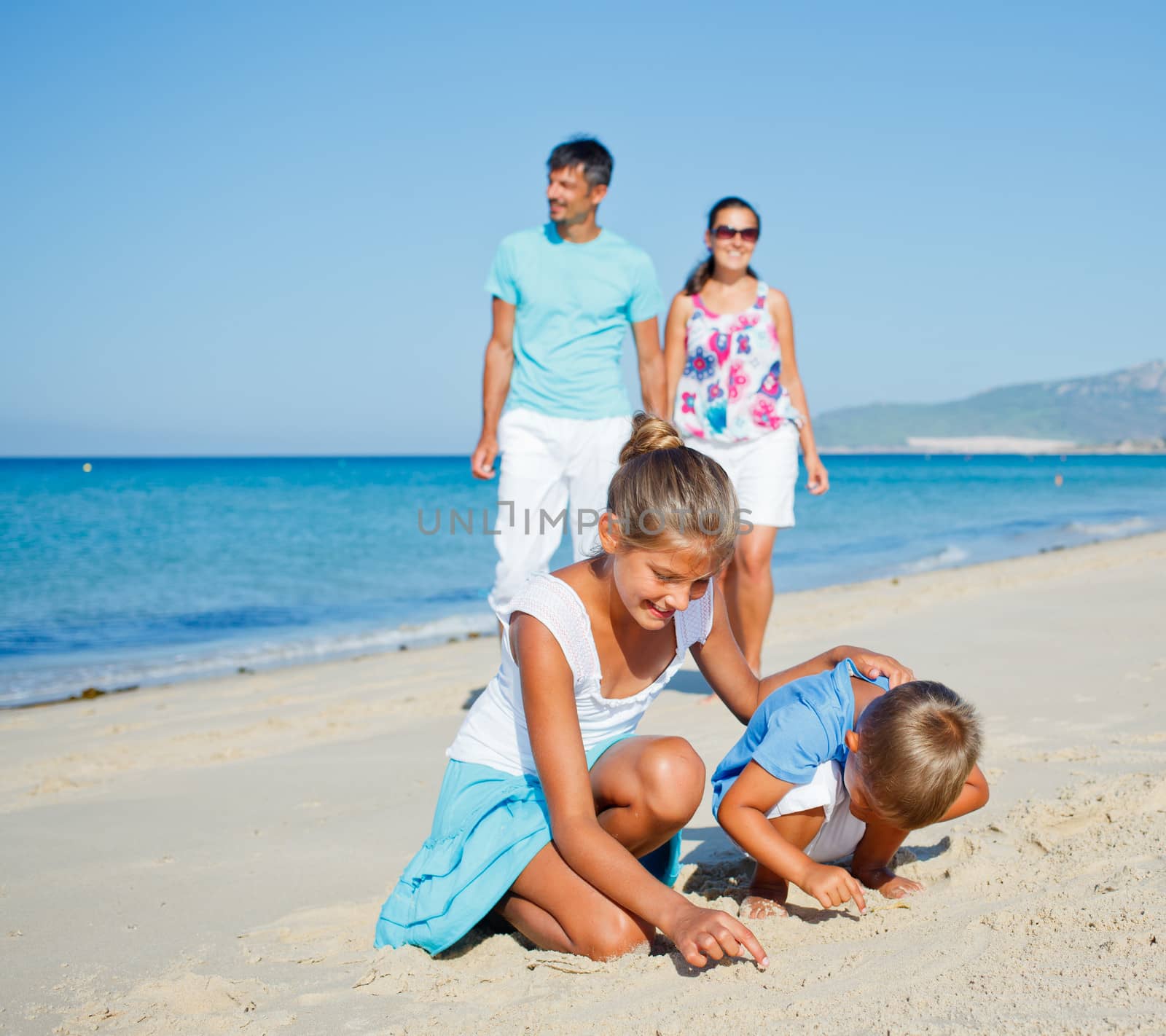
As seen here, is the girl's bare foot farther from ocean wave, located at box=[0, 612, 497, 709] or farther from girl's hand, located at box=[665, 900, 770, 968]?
ocean wave, located at box=[0, 612, 497, 709]

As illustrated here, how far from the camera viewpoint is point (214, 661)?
7793mm

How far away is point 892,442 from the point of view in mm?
180125

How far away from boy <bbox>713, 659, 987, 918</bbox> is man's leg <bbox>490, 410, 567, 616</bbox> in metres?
1.83

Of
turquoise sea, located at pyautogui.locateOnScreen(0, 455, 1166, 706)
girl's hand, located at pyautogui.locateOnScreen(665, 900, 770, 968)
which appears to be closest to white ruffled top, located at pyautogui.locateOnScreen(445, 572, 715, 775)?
girl's hand, located at pyautogui.locateOnScreen(665, 900, 770, 968)

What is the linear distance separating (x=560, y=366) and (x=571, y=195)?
0.72 meters

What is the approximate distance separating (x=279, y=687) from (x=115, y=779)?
202cm

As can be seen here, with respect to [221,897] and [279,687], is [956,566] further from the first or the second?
[221,897]

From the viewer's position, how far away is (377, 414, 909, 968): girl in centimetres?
214

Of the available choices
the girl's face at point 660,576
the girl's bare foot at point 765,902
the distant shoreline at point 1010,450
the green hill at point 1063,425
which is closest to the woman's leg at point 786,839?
the girl's bare foot at point 765,902

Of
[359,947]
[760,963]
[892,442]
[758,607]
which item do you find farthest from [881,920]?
[892,442]

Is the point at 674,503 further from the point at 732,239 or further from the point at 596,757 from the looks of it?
the point at 732,239

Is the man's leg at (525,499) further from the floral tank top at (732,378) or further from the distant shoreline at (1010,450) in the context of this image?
the distant shoreline at (1010,450)

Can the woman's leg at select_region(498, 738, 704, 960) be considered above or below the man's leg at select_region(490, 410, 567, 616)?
below

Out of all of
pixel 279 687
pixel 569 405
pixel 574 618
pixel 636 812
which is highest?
pixel 569 405
